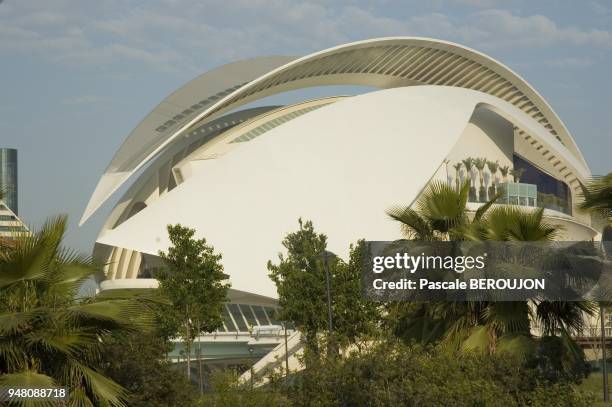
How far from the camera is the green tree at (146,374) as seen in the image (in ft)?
52.7

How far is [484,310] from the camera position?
17.4 metres

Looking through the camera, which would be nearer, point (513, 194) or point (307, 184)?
point (307, 184)

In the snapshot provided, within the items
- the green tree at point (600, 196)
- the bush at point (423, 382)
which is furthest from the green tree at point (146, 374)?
the green tree at point (600, 196)

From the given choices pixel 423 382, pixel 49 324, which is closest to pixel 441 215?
pixel 423 382

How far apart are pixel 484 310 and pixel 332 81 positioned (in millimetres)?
33036

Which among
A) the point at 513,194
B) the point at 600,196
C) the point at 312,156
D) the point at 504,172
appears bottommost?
the point at 600,196

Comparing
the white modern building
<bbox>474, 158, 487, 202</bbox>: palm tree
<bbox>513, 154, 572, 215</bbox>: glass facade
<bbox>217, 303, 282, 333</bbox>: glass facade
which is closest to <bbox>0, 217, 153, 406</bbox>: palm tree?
the white modern building

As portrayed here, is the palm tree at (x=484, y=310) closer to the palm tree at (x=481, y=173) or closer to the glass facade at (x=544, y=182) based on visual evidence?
the palm tree at (x=481, y=173)

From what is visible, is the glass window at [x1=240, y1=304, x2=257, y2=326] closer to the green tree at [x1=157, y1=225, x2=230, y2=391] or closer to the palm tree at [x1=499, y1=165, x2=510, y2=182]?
the green tree at [x1=157, y1=225, x2=230, y2=391]

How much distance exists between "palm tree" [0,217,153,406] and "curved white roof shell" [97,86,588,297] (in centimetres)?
2637

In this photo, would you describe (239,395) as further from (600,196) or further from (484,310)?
(600,196)

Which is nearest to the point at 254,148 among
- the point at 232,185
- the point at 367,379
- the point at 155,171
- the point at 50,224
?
the point at 232,185

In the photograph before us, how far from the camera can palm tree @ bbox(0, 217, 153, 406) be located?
11.7 meters

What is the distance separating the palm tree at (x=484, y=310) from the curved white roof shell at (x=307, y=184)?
20020 millimetres
